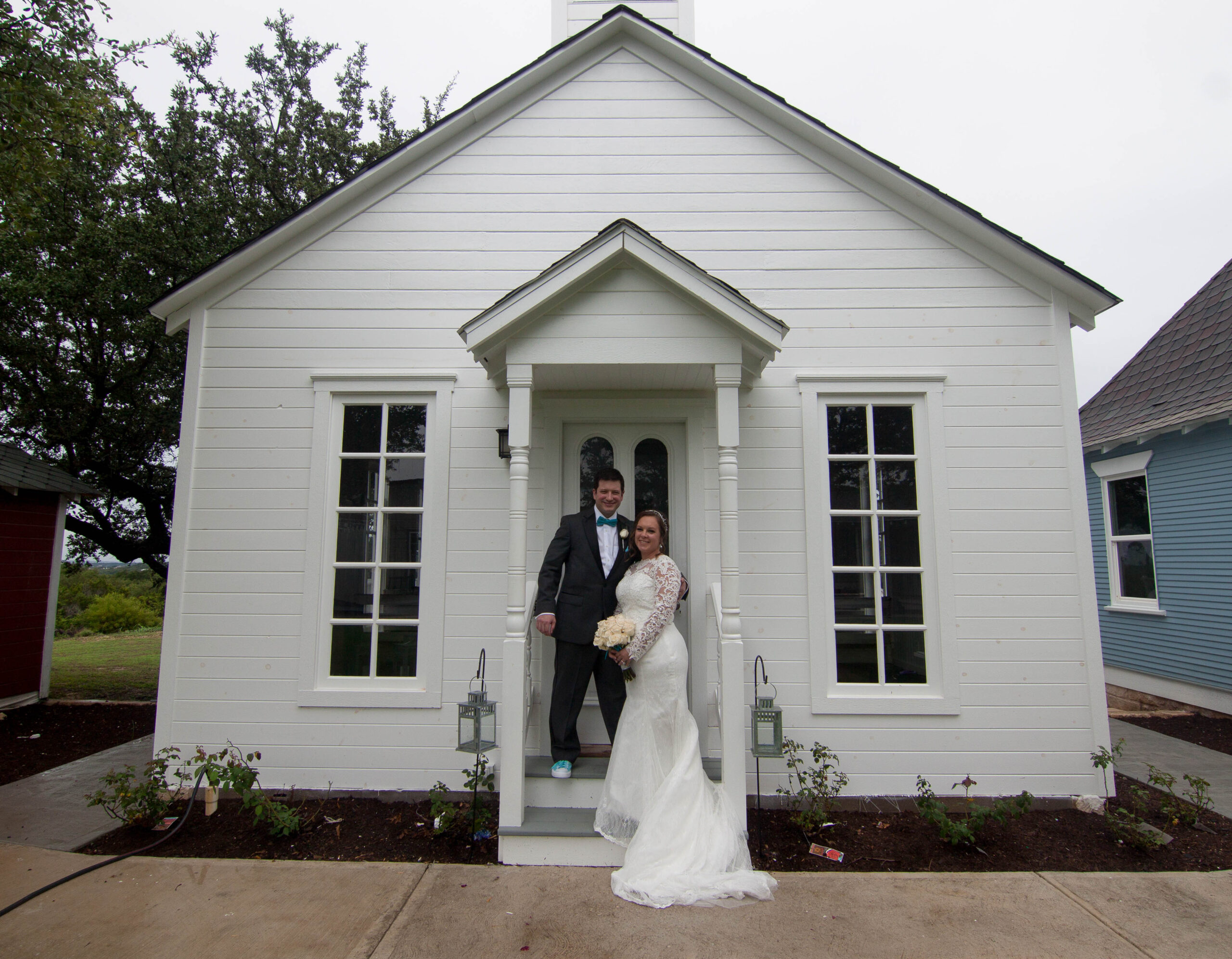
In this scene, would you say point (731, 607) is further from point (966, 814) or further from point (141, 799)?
point (141, 799)

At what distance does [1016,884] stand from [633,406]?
11.3ft

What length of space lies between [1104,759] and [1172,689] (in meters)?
4.99

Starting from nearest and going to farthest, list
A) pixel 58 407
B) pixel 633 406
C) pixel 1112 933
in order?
pixel 1112 933 → pixel 633 406 → pixel 58 407

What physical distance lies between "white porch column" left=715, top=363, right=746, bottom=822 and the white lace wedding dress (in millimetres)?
152

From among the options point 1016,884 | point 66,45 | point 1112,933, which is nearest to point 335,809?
point 1016,884

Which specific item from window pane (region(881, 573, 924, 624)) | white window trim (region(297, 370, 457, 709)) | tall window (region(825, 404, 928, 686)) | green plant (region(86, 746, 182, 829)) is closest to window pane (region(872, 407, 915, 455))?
tall window (region(825, 404, 928, 686))

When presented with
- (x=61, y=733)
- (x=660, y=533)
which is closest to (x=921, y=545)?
(x=660, y=533)

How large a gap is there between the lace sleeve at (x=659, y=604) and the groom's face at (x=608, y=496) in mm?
452

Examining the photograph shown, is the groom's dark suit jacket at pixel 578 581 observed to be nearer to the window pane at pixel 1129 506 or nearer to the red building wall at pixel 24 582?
the red building wall at pixel 24 582

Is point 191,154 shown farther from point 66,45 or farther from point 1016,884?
point 1016,884

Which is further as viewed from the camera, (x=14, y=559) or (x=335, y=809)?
(x=14, y=559)

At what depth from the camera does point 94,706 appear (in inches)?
301

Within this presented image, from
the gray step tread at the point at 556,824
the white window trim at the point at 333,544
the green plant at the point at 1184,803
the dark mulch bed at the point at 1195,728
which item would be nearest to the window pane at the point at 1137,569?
the dark mulch bed at the point at 1195,728

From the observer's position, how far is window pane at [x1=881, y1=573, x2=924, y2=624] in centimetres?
462
